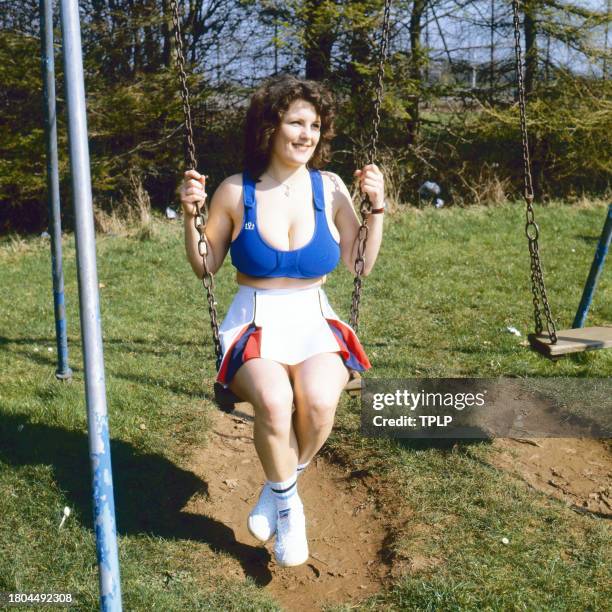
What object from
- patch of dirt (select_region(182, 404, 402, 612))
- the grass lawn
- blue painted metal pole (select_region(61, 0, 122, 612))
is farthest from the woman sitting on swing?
blue painted metal pole (select_region(61, 0, 122, 612))

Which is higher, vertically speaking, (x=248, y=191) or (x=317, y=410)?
(x=248, y=191)

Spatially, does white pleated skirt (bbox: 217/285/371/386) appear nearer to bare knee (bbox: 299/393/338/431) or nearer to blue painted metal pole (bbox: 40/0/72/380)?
bare knee (bbox: 299/393/338/431)

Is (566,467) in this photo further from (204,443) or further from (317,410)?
(204,443)

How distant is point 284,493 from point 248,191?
45.7 inches

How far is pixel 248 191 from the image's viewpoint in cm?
284

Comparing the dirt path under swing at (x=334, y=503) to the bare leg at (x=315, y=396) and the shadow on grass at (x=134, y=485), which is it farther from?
the bare leg at (x=315, y=396)

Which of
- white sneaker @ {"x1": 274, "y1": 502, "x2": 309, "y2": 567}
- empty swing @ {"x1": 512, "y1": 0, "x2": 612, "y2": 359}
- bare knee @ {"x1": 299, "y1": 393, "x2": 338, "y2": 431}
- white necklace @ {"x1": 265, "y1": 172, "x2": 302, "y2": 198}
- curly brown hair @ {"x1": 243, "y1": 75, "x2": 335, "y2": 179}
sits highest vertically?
curly brown hair @ {"x1": 243, "y1": 75, "x2": 335, "y2": 179}

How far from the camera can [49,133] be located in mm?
3982

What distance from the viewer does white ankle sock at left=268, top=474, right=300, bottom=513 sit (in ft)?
8.50

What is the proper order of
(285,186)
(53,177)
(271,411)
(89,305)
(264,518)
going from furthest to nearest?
(53,177) → (285,186) → (264,518) → (271,411) → (89,305)

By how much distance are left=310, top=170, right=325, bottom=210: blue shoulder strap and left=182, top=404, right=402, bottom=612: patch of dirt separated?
131 cm

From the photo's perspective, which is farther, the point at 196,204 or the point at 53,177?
the point at 53,177

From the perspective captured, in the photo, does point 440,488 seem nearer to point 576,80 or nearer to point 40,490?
point 40,490

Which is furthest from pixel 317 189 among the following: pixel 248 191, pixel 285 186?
pixel 248 191
